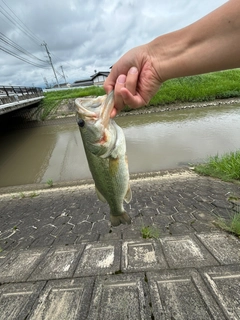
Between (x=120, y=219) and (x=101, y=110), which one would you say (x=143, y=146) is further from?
(x=101, y=110)

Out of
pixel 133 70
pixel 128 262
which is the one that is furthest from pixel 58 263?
Answer: pixel 133 70

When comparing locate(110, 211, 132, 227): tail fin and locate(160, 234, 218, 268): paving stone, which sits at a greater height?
locate(110, 211, 132, 227): tail fin

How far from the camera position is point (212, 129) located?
11.9m

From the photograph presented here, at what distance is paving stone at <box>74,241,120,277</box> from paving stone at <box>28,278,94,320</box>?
0.56 ft

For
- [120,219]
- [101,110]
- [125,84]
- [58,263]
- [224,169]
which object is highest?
[125,84]

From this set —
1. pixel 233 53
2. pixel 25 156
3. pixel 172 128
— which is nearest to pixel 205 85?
pixel 172 128

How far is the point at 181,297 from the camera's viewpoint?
215 cm

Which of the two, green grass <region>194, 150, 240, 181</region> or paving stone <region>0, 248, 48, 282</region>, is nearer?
paving stone <region>0, 248, 48, 282</region>

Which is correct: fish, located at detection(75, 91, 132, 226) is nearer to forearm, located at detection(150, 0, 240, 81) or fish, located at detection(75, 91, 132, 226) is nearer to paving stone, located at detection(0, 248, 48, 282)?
forearm, located at detection(150, 0, 240, 81)

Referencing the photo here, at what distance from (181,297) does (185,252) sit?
0.69m

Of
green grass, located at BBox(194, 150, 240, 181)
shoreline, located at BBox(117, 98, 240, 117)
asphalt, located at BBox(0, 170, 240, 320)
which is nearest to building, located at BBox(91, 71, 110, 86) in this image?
shoreline, located at BBox(117, 98, 240, 117)

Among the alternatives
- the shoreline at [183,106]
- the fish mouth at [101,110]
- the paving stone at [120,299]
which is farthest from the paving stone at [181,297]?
the shoreline at [183,106]

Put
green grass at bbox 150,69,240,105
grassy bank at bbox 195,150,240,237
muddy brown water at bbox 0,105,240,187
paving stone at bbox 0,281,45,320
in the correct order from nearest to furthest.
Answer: paving stone at bbox 0,281,45,320 → grassy bank at bbox 195,150,240,237 → muddy brown water at bbox 0,105,240,187 → green grass at bbox 150,69,240,105

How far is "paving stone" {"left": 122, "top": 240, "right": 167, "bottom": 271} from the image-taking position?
8.67ft
